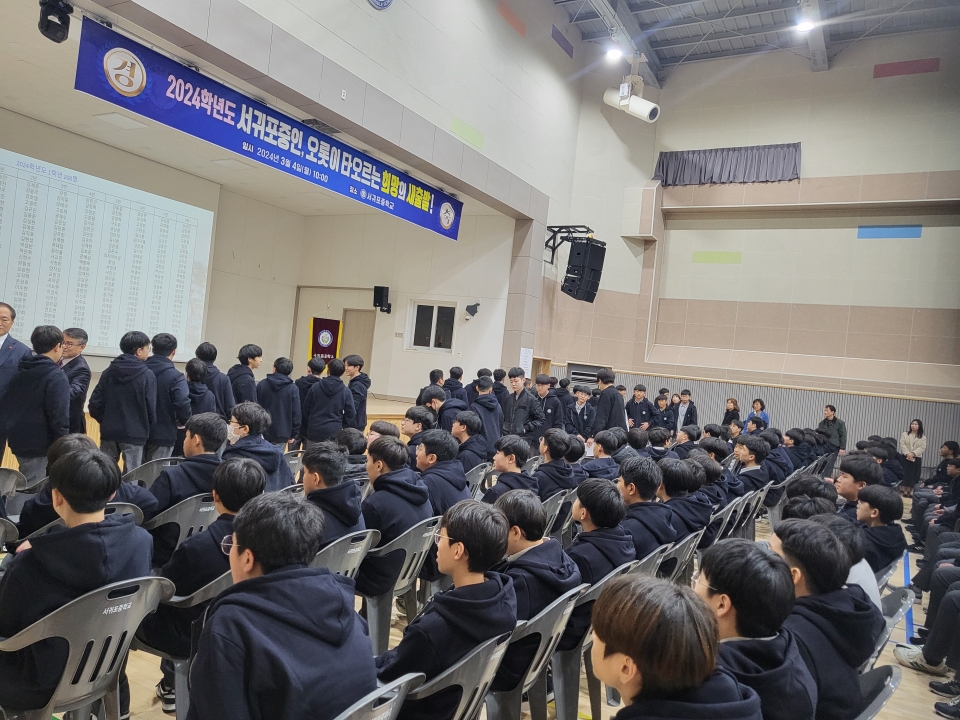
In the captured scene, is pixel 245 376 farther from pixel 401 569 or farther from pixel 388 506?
pixel 401 569

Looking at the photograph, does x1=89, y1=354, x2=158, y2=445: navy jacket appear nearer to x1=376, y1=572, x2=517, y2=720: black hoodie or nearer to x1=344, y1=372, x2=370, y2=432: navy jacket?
x1=344, y1=372, x2=370, y2=432: navy jacket

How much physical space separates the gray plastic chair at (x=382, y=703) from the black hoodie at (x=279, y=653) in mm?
78

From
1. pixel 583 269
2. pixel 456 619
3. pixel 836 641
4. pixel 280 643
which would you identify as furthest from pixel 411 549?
pixel 583 269

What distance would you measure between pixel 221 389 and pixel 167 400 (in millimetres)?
608

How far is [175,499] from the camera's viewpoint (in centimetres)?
297

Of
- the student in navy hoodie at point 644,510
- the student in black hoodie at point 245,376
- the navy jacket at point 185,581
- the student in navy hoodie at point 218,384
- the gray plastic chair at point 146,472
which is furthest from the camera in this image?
the student in black hoodie at point 245,376

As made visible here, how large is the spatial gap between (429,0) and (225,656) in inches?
374

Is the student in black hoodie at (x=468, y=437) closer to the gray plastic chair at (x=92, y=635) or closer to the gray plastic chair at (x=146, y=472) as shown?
the gray plastic chair at (x=146, y=472)

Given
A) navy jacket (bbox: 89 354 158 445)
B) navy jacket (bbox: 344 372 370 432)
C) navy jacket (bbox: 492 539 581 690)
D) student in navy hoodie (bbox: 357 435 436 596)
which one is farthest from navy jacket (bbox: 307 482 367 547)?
navy jacket (bbox: 344 372 370 432)

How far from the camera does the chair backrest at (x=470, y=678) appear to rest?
5.56 ft

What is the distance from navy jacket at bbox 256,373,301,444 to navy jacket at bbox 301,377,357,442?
0.19 m

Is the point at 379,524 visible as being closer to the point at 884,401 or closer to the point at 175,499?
the point at 175,499

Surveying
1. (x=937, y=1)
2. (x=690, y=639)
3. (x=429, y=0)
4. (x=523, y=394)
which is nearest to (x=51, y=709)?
(x=690, y=639)

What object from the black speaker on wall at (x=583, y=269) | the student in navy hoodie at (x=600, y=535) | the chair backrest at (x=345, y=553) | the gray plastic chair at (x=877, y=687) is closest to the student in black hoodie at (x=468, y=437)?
the student in navy hoodie at (x=600, y=535)
